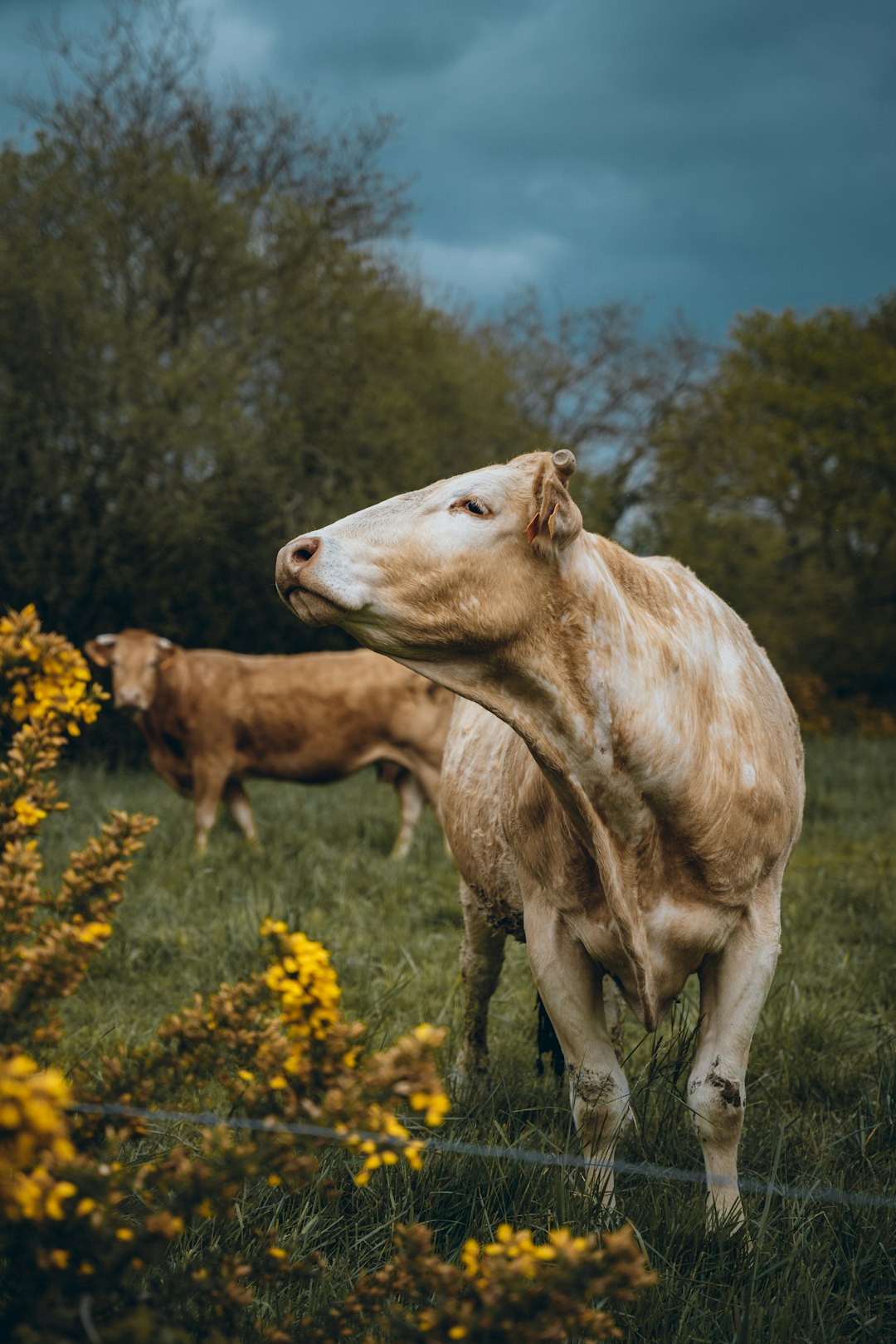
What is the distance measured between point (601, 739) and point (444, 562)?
524 millimetres

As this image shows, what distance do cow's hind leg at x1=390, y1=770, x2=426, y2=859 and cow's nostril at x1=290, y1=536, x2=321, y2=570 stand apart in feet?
18.0

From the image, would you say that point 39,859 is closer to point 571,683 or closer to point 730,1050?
point 571,683

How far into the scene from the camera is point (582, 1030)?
2.61 meters

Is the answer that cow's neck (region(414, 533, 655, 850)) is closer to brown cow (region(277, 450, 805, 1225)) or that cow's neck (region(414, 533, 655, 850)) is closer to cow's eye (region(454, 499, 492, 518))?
brown cow (region(277, 450, 805, 1225))

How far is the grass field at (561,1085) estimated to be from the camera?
2268 millimetres

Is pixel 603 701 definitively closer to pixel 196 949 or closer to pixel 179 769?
pixel 196 949

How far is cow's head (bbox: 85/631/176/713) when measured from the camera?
7.93 m

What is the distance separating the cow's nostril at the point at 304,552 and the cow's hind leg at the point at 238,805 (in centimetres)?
651

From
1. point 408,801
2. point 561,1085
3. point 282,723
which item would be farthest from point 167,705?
point 561,1085

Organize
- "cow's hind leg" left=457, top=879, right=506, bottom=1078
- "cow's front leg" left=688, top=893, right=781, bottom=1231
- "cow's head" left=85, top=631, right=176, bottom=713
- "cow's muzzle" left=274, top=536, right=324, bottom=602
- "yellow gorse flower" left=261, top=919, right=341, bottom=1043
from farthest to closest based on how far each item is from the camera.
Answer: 1. "cow's head" left=85, top=631, right=176, bottom=713
2. "cow's hind leg" left=457, top=879, right=506, bottom=1078
3. "cow's front leg" left=688, top=893, right=781, bottom=1231
4. "cow's muzzle" left=274, top=536, right=324, bottom=602
5. "yellow gorse flower" left=261, top=919, right=341, bottom=1043

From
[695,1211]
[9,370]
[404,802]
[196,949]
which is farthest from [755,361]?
[695,1211]

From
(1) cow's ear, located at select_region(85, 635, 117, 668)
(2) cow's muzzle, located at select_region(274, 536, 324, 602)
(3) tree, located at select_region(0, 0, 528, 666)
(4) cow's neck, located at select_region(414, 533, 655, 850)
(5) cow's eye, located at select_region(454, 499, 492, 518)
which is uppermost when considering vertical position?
(3) tree, located at select_region(0, 0, 528, 666)

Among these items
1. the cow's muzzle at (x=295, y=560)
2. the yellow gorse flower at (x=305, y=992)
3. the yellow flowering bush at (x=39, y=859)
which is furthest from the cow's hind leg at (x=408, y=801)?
the yellow gorse flower at (x=305, y=992)

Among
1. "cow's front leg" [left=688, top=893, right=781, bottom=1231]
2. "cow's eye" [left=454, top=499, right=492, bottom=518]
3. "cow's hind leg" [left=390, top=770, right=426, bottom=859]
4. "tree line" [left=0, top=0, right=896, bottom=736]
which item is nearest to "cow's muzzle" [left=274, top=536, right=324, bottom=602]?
"cow's eye" [left=454, top=499, right=492, bottom=518]
